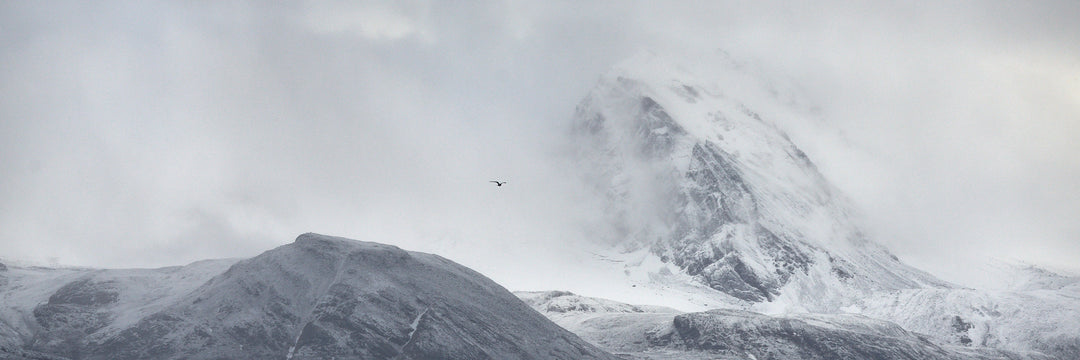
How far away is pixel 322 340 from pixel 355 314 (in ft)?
32.0

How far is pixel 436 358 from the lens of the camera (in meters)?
187

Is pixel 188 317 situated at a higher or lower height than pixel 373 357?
higher

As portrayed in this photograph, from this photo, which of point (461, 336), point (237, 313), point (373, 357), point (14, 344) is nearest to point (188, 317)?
point (237, 313)

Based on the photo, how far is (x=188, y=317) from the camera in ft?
654

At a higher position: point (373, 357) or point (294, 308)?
point (294, 308)

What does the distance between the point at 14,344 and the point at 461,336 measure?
8654 centimetres

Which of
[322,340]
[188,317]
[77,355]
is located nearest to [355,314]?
[322,340]

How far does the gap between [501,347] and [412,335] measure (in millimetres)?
19561

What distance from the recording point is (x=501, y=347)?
19988 centimetres

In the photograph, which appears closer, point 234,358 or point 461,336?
point 234,358

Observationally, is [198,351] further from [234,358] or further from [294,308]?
[294,308]

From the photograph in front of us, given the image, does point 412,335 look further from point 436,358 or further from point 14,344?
point 14,344

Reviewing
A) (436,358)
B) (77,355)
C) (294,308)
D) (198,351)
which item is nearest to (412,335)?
(436,358)

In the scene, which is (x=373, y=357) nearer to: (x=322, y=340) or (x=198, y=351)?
(x=322, y=340)
